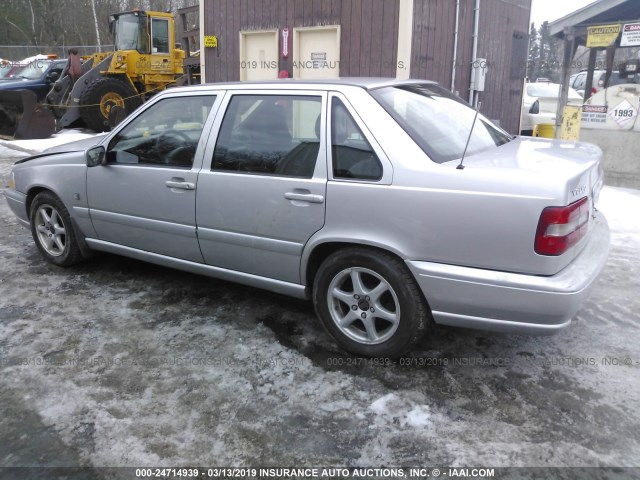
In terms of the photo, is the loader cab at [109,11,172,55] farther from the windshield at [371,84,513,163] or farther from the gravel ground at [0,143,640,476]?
the windshield at [371,84,513,163]

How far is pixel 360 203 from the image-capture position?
10.1 ft

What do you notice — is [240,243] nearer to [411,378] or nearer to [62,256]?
[411,378]

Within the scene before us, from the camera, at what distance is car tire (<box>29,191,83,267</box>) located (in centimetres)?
467

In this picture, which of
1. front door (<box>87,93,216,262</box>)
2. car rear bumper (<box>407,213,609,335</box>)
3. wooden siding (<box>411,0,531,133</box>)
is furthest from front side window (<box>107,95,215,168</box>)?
wooden siding (<box>411,0,531,133</box>)

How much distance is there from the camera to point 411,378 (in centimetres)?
311

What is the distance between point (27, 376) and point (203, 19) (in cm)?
985

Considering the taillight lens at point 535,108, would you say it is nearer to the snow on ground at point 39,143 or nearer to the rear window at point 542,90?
the rear window at point 542,90

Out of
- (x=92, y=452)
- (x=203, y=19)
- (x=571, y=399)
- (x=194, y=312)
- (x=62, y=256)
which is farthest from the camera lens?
(x=203, y=19)

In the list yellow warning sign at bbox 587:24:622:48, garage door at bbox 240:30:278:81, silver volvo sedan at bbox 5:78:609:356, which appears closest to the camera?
silver volvo sedan at bbox 5:78:609:356

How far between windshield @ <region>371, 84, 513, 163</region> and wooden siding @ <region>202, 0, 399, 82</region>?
5803 mm

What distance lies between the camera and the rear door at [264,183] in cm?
331

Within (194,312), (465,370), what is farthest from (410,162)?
(194,312)

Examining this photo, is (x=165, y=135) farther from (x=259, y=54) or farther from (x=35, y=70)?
(x=35, y=70)

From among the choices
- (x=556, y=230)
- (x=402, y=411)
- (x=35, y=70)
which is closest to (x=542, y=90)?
(x=556, y=230)
